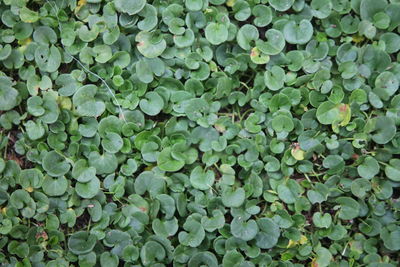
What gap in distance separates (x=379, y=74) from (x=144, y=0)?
118 cm

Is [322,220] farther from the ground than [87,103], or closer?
closer

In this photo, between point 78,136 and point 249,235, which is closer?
point 249,235

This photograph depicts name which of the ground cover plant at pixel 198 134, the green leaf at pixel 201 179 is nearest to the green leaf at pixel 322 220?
the ground cover plant at pixel 198 134

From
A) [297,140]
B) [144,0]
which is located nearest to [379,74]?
[297,140]

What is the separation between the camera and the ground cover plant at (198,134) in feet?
6.68

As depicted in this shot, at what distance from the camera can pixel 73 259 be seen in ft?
6.66

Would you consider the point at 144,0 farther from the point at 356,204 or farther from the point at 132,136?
the point at 356,204

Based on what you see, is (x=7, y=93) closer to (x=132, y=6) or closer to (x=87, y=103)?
(x=87, y=103)

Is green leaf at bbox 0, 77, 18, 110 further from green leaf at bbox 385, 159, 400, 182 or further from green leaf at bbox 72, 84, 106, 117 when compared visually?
green leaf at bbox 385, 159, 400, 182

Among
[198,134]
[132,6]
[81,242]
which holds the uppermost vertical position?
[132,6]

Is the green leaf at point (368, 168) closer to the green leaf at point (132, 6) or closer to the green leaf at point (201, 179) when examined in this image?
the green leaf at point (201, 179)

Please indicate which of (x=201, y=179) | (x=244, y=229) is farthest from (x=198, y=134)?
(x=244, y=229)

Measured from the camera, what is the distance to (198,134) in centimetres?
209

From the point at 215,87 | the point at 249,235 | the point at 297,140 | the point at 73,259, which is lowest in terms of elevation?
the point at 73,259
